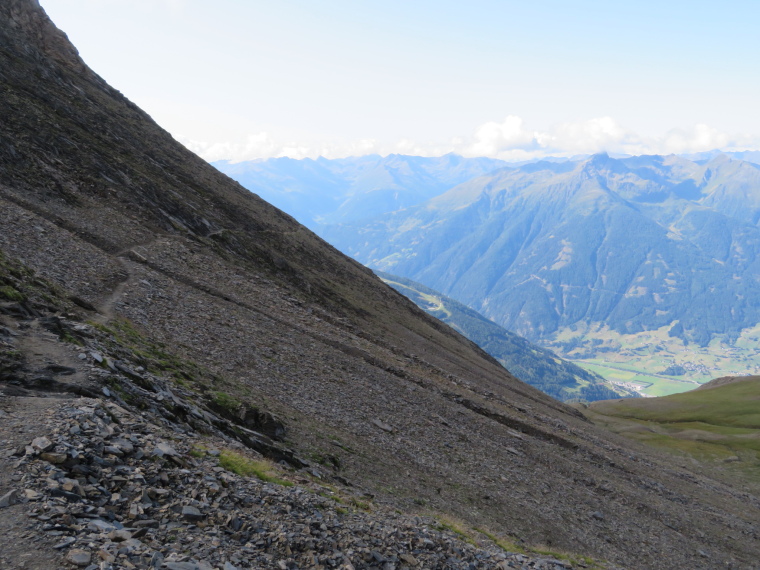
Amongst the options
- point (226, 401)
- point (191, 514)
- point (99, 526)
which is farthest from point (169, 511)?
point (226, 401)

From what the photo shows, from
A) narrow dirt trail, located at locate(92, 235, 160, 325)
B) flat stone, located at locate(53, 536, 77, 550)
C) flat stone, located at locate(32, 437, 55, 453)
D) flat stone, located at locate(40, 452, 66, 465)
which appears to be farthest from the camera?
narrow dirt trail, located at locate(92, 235, 160, 325)

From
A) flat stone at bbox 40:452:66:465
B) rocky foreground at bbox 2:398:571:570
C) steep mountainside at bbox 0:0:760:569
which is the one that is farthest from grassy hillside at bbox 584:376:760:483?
flat stone at bbox 40:452:66:465

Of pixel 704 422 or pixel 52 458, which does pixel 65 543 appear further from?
pixel 704 422

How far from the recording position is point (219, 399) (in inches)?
1081

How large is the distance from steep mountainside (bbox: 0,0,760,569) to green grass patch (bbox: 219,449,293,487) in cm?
117

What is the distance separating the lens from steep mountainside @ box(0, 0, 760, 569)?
49.2 feet

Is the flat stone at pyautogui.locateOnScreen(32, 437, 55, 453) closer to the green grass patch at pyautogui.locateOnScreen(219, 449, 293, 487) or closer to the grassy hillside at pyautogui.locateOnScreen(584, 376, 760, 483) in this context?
the green grass patch at pyautogui.locateOnScreen(219, 449, 293, 487)

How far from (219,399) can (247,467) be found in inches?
359

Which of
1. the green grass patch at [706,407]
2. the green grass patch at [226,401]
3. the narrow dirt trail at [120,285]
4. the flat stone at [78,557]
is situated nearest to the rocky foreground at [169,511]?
the flat stone at [78,557]

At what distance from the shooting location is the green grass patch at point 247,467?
1867 cm

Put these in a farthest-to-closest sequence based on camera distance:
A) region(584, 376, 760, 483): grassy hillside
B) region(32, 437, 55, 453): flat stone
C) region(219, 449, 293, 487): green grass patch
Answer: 1. region(584, 376, 760, 483): grassy hillside
2. region(219, 449, 293, 487): green grass patch
3. region(32, 437, 55, 453): flat stone

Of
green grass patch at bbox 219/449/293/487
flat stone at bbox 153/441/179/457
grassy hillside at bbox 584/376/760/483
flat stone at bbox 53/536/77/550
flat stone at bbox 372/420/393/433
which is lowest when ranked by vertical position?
flat stone at bbox 53/536/77/550

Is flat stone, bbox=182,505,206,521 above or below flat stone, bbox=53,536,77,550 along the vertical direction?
above

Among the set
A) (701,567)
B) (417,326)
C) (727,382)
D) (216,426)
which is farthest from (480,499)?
(727,382)
